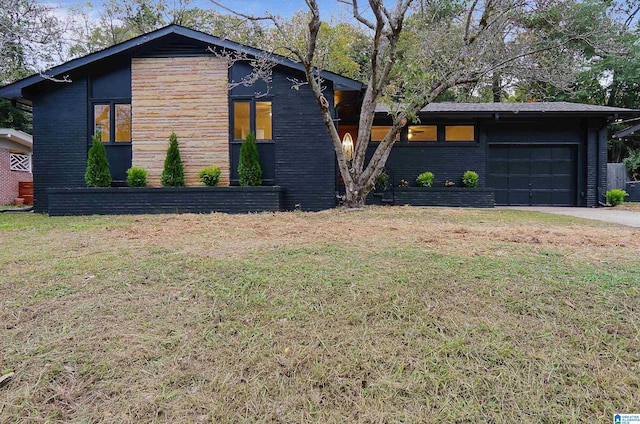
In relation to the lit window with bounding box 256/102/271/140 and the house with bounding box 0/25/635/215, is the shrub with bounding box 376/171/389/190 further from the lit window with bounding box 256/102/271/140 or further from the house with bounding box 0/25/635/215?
the lit window with bounding box 256/102/271/140

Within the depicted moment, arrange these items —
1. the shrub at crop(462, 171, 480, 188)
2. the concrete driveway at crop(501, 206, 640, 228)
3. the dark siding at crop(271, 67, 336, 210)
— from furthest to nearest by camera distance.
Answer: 1. the shrub at crop(462, 171, 480, 188)
2. the dark siding at crop(271, 67, 336, 210)
3. the concrete driveway at crop(501, 206, 640, 228)

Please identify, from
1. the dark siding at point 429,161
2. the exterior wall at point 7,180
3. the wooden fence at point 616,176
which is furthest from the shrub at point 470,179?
the exterior wall at point 7,180

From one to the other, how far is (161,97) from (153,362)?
8575 millimetres

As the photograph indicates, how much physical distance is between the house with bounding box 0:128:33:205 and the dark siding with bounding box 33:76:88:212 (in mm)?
7443

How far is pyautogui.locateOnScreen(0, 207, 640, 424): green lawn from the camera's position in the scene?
5.55 ft

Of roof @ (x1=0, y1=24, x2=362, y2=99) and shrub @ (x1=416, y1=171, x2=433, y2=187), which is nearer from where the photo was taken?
roof @ (x1=0, y1=24, x2=362, y2=99)

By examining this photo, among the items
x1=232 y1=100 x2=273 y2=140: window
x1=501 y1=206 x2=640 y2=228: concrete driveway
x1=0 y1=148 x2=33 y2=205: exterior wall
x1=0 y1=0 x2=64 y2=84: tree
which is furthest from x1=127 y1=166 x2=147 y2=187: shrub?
x1=0 y1=148 x2=33 y2=205: exterior wall

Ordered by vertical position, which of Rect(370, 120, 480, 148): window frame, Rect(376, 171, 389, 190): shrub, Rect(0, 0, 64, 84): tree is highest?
Rect(0, 0, 64, 84): tree

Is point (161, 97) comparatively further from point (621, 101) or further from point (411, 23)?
point (621, 101)

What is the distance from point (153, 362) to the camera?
1928 millimetres

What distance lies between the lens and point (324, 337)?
82.3 inches

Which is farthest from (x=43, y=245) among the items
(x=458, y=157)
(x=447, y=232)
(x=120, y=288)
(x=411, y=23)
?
(x=458, y=157)

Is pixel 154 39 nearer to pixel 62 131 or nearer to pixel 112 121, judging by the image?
pixel 112 121

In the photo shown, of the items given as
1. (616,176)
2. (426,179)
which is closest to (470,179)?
(426,179)
